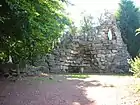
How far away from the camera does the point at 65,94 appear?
870 centimetres

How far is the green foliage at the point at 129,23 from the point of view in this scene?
1759 centimetres

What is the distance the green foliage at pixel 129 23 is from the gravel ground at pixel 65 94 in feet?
25.6

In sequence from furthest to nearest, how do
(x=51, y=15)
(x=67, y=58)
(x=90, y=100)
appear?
(x=67, y=58) → (x=51, y=15) → (x=90, y=100)

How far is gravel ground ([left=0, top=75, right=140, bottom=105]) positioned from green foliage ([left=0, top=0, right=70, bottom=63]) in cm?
138

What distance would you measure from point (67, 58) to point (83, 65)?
94 centimetres

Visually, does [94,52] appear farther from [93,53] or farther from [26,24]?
[26,24]

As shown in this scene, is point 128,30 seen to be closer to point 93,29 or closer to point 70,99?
point 93,29

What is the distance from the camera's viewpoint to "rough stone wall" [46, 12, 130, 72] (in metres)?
16.8

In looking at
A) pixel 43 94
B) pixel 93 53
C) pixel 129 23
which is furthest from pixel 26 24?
pixel 129 23

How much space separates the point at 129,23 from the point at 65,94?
10.0 metres

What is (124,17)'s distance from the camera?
58.4 ft

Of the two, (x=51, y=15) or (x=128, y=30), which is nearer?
(x=51, y=15)

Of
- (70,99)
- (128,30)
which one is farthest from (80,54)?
(70,99)

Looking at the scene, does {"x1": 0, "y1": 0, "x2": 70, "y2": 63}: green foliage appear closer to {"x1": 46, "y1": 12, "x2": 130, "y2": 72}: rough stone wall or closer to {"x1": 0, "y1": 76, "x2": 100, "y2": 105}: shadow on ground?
{"x1": 0, "y1": 76, "x2": 100, "y2": 105}: shadow on ground
